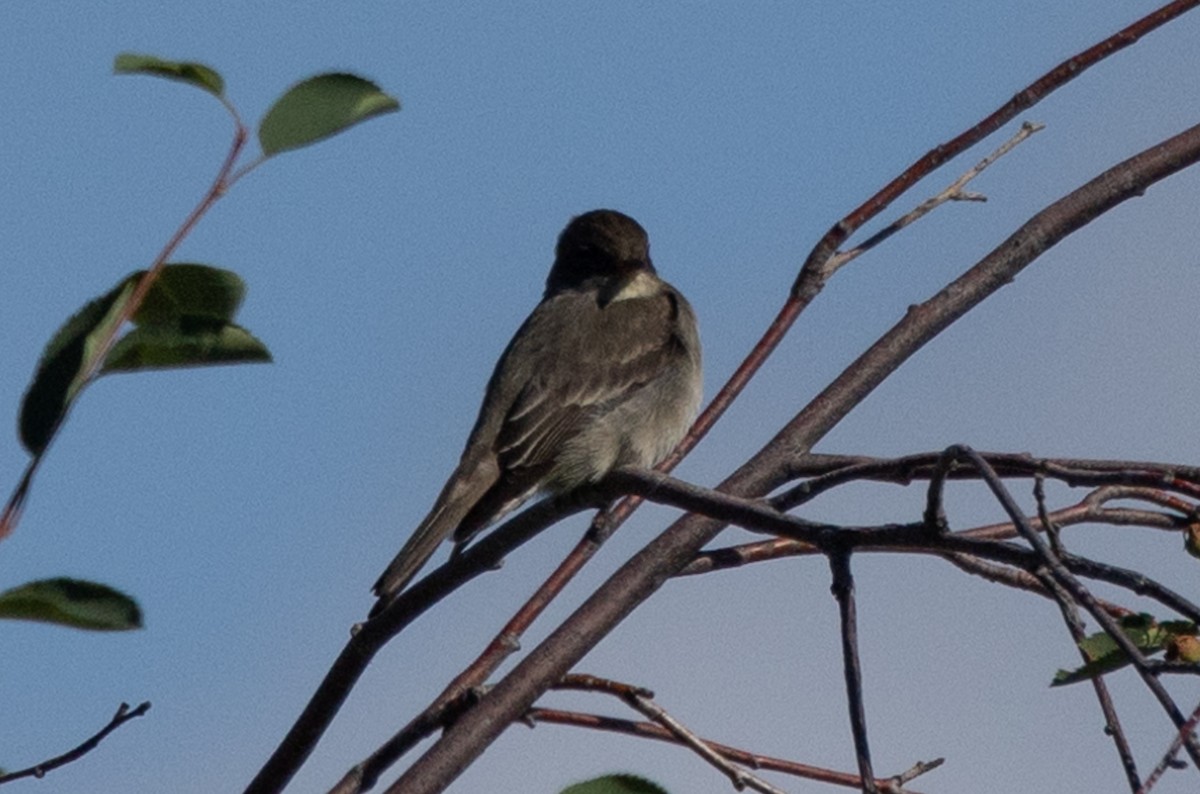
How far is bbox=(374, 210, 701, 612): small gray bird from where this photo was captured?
6.75 meters

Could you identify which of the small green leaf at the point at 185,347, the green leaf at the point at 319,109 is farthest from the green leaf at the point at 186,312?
the green leaf at the point at 319,109

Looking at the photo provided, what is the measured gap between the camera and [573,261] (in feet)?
28.5

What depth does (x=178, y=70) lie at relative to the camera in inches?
82.7

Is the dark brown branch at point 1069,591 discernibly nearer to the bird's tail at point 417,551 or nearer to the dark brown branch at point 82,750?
the dark brown branch at point 82,750

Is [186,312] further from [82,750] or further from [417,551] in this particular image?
[417,551]

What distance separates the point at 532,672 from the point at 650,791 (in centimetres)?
78

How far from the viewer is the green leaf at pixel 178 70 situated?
2061 millimetres

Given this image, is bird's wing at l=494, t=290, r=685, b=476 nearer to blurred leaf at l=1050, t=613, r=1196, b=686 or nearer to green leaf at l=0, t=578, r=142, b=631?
blurred leaf at l=1050, t=613, r=1196, b=686

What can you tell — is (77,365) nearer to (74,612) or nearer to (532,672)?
(74,612)

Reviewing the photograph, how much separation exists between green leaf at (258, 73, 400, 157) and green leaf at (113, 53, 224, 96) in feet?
0.29

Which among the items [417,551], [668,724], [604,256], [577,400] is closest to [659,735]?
[668,724]

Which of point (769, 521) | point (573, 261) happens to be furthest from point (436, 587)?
point (573, 261)

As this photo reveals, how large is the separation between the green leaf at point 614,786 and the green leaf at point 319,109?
913 mm

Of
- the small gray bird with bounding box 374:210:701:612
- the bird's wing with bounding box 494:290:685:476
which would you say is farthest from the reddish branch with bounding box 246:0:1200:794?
the bird's wing with bounding box 494:290:685:476
